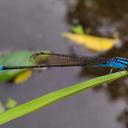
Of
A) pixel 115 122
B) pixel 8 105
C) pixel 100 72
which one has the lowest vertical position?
pixel 115 122

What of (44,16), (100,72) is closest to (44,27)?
(44,16)

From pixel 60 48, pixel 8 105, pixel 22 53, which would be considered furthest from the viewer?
pixel 60 48

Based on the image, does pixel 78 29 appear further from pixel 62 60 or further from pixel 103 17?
pixel 62 60

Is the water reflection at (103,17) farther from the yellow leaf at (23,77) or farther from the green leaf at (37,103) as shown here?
the green leaf at (37,103)

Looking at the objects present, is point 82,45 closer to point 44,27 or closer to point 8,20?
point 44,27

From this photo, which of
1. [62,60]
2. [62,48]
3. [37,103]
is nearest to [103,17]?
[62,48]

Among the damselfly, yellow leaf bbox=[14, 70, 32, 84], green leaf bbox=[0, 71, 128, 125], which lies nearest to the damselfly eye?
the damselfly
